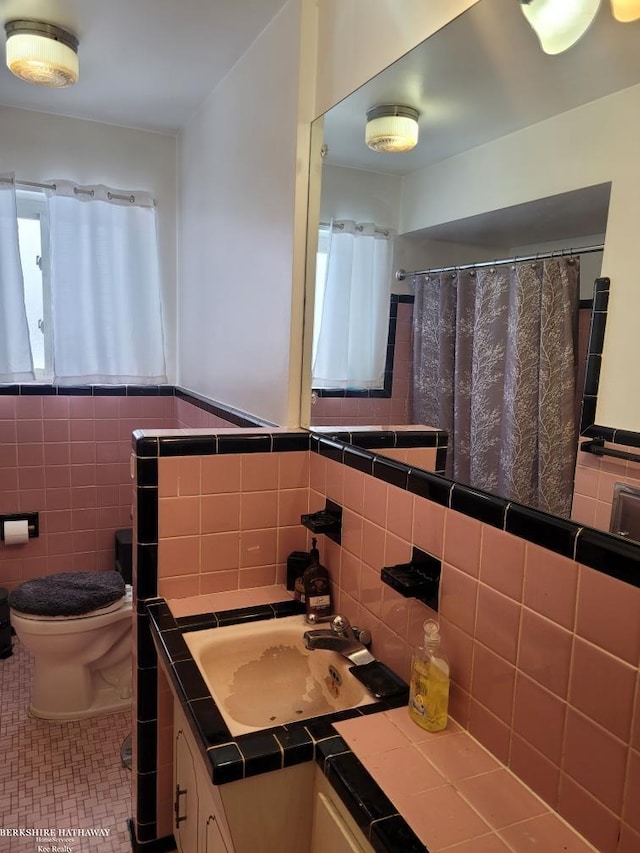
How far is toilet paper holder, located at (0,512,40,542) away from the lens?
2748 millimetres

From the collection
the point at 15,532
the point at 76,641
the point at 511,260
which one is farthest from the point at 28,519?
the point at 511,260

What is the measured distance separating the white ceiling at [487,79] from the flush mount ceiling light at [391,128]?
16mm

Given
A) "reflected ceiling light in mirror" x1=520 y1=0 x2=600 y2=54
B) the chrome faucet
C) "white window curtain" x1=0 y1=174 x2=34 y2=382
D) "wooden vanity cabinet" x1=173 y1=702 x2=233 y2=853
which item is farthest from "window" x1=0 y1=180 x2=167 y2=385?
"reflected ceiling light in mirror" x1=520 y1=0 x2=600 y2=54

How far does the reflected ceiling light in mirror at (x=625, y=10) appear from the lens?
0.87 meters

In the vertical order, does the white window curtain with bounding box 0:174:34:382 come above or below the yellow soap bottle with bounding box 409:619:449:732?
above

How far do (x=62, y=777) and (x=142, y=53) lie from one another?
2.45m

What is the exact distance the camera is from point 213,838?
1184 millimetres

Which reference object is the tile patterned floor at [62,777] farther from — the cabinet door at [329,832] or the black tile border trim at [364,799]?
the black tile border trim at [364,799]

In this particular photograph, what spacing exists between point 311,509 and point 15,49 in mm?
1719

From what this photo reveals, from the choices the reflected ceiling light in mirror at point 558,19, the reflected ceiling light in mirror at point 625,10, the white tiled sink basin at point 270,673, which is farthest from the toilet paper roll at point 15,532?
the reflected ceiling light in mirror at point 625,10

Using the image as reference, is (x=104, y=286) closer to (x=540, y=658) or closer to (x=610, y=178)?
(x=610, y=178)

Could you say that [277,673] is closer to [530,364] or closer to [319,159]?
[530,364]

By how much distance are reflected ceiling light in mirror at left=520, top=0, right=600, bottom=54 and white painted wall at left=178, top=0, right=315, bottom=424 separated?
2.52ft

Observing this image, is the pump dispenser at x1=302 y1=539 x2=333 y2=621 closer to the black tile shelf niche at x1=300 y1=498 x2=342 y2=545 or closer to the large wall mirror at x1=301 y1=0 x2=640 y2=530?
the black tile shelf niche at x1=300 y1=498 x2=342 y2=545
